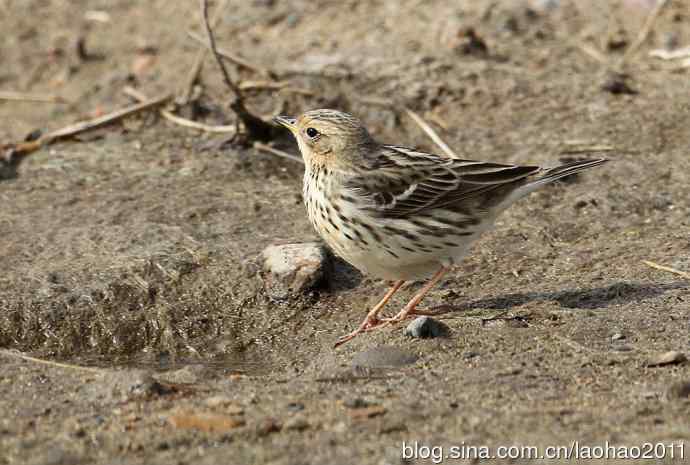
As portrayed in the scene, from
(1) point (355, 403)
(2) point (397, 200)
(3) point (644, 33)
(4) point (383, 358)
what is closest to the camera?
(1) point (355, 403)

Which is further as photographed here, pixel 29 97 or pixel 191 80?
pixel 29 97

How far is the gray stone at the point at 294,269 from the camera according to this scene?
6.59 m

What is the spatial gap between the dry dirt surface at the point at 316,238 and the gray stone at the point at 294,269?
0.08 meters

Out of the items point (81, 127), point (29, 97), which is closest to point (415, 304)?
point (81, 127)

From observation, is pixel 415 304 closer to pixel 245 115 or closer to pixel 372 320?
pixel 372 320

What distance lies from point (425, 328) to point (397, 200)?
84 centimetres

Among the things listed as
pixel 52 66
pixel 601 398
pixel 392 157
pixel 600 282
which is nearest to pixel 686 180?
pixel 600 282

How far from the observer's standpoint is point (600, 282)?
6434mm

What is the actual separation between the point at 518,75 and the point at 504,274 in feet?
10.4

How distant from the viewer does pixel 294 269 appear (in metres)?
6.61

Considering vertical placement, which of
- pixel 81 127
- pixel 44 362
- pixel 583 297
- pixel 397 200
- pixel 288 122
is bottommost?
pixel 81 127

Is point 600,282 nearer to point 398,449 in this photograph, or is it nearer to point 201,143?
point 398,449

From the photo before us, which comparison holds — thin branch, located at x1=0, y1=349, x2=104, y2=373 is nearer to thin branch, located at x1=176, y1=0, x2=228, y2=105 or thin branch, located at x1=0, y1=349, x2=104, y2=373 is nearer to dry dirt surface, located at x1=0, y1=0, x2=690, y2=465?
dry dirt surface, located at x1=0, y1=0, x2=690, y2=465

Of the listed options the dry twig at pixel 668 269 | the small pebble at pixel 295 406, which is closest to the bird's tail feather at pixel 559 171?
the dry twig at pixel 668 269
